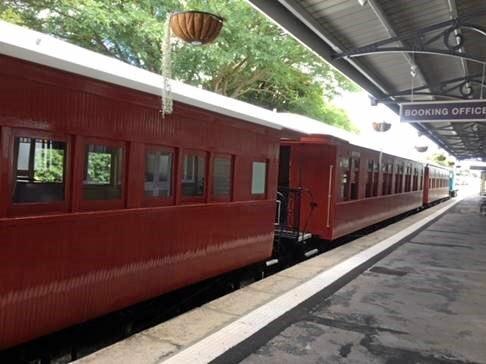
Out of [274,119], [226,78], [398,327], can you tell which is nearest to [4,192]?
[398,327]

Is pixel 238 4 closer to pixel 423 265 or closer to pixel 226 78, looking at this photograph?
pixel 226 78

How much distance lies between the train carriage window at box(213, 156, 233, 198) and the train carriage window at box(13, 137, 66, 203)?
7.40 ft

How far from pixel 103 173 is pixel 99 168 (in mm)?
71

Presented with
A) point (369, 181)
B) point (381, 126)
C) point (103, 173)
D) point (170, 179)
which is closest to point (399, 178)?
point (381, 126)

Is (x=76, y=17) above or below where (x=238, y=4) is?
below

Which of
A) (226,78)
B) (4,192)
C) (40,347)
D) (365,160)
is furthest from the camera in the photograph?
(226,78)

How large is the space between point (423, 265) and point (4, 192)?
7104mm

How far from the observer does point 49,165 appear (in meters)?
3.60

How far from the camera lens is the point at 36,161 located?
3.46 m

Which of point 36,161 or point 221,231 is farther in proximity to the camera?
point 221,231

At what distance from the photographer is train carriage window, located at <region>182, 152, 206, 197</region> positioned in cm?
517

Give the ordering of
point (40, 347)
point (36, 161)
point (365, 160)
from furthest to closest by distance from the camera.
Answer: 1. point (365, 160)
2. point (40, 347)
3. point (36, 161)

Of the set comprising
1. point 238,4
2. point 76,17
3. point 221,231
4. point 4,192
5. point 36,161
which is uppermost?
point 238,4

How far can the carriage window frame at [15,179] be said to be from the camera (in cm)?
325
